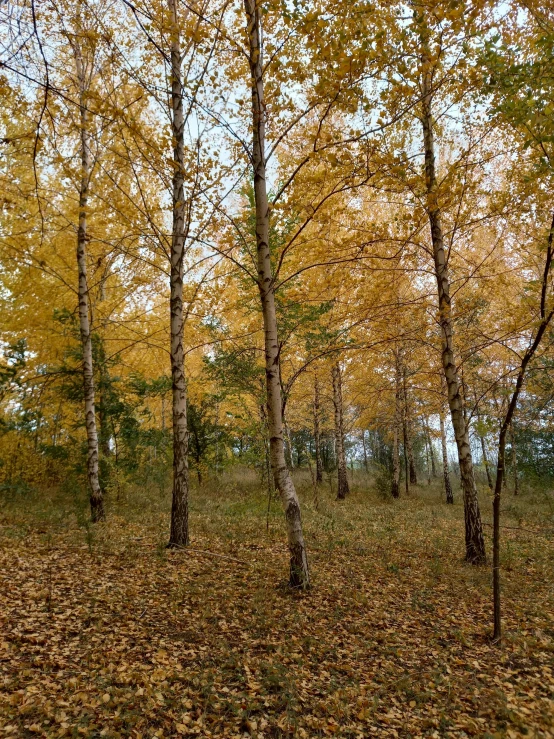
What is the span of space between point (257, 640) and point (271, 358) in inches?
106

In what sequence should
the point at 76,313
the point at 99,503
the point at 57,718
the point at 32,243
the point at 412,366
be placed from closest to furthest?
the point at 57,718 < the point at 99,503 < the point at 32,243 < the point at 76,313 < the point at 412,366

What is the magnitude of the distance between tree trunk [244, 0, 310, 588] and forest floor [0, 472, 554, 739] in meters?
0.51

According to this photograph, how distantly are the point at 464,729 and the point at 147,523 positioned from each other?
577 centimetres

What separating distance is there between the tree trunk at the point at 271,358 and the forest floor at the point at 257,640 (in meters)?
0.51

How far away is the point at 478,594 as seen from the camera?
5004 mm

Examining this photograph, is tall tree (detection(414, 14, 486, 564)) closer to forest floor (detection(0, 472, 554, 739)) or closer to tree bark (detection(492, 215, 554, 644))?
forest floor (detection(0, 472, 554, 739))

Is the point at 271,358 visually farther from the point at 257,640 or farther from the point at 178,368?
the point at 257,640

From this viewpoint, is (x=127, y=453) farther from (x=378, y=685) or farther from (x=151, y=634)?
(x=378, y=685)

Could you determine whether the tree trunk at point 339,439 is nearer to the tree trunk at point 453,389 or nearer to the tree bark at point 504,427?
the tree trunk at point 453,389

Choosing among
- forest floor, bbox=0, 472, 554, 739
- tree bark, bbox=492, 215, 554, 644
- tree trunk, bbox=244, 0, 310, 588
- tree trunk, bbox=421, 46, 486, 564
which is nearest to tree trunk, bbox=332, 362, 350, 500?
forest floor, bbox=0, 472, 554, 739

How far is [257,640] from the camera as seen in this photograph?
3.65 meters

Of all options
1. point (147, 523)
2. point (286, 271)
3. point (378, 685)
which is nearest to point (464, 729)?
point (378, 685)

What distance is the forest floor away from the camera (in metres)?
2.70

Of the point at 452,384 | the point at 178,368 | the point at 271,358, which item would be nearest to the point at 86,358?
the point at 178,368
